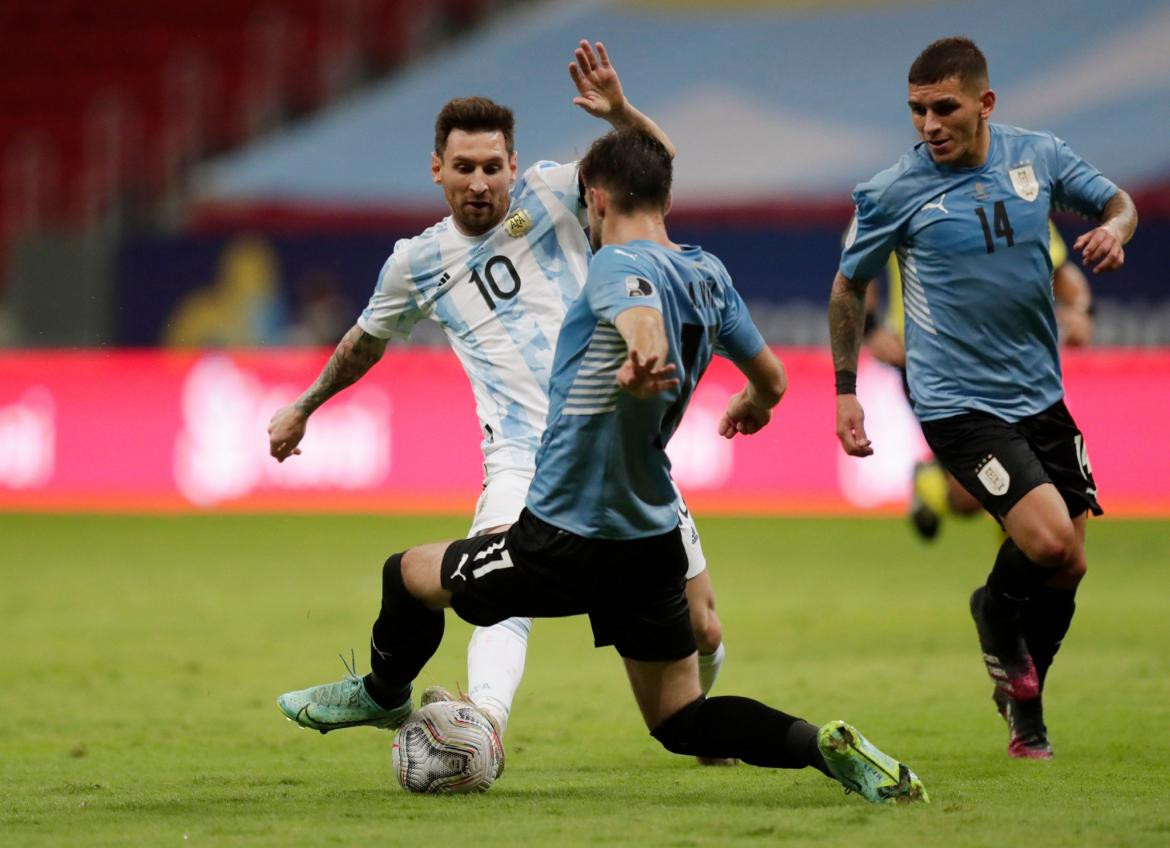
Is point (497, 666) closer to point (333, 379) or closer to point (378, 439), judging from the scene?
point (333, 379)

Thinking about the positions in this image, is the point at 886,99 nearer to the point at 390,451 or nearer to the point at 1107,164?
the point at 1107,164

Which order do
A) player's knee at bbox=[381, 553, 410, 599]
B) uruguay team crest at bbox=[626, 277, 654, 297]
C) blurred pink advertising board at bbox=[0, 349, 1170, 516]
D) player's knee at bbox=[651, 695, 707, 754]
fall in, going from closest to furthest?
1. uruguay team crest at bbox=[626, 277, 654, 297]
2. player's knee at bbox=[651, 695, 707, 754]
3. player's knee at bbox=[381, 553, 410, 599]
4. blurred pink advertising board at bbox=[0, 349, 1170, 516]

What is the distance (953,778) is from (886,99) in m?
16.3

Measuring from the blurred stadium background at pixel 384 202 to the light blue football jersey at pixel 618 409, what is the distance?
413 inches

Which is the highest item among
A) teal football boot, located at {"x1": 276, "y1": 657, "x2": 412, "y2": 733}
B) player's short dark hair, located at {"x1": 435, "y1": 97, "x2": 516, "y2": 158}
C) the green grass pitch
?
player's short dark hair, located at {"x1": 435, "y1": 97, "x2": 516, "y2": 158}

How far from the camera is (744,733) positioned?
5.30 meters

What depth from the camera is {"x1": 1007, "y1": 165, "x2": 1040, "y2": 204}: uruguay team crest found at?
21.0 ft

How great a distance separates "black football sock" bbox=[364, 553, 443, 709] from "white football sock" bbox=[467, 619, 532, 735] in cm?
27

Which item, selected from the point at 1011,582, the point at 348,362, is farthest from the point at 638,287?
the point at 1011,582

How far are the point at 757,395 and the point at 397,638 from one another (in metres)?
1.32

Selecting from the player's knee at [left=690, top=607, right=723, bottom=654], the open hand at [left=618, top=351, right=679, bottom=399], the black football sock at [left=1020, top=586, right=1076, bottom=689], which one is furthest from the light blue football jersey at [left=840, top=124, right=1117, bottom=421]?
the open hand at [left=618, top=351, right=679, bottom=399]

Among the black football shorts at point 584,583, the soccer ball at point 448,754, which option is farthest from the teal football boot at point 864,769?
the soccer ball at point 448,754

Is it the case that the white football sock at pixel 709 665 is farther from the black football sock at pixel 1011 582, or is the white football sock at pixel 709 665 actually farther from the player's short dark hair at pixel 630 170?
the player's short dark hair at pixel 630 170

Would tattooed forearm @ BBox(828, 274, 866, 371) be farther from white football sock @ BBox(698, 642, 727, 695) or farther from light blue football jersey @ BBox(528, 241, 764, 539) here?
light blue football jersey @ BBox(528, 241, 764, 539)
